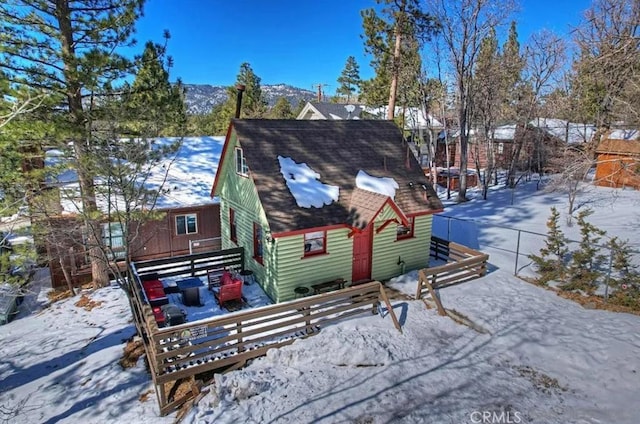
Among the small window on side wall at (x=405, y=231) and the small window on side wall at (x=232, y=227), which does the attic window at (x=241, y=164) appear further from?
the small window on side wall at (x=405, y=231)

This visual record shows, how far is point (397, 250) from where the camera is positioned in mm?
13617

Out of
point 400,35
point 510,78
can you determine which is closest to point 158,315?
point 400,35

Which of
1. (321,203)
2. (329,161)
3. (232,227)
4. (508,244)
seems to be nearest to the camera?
(321,203)

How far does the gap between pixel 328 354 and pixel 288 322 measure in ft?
4.12

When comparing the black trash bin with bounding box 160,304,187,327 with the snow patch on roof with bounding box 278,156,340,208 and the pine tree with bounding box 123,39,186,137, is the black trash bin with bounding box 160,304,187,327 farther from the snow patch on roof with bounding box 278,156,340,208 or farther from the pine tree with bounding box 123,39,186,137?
the pine tree with bounding box 123,39,186,137

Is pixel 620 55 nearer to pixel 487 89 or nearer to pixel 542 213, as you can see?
pixel 542 213

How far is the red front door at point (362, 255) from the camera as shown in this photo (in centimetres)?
1277

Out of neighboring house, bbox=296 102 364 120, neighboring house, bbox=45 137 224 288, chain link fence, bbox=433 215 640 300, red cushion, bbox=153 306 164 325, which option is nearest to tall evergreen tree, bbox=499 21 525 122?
chain link fence, bbox=433 215 640 300

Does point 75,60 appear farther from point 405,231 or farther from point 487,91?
Answer: point 487,91

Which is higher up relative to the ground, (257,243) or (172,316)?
(257,243)

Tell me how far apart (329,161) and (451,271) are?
561 cm

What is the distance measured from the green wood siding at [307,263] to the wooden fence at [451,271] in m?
2.47

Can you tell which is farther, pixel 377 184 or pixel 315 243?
pixel 377 184

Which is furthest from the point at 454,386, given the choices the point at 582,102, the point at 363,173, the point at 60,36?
the point at 582,102
